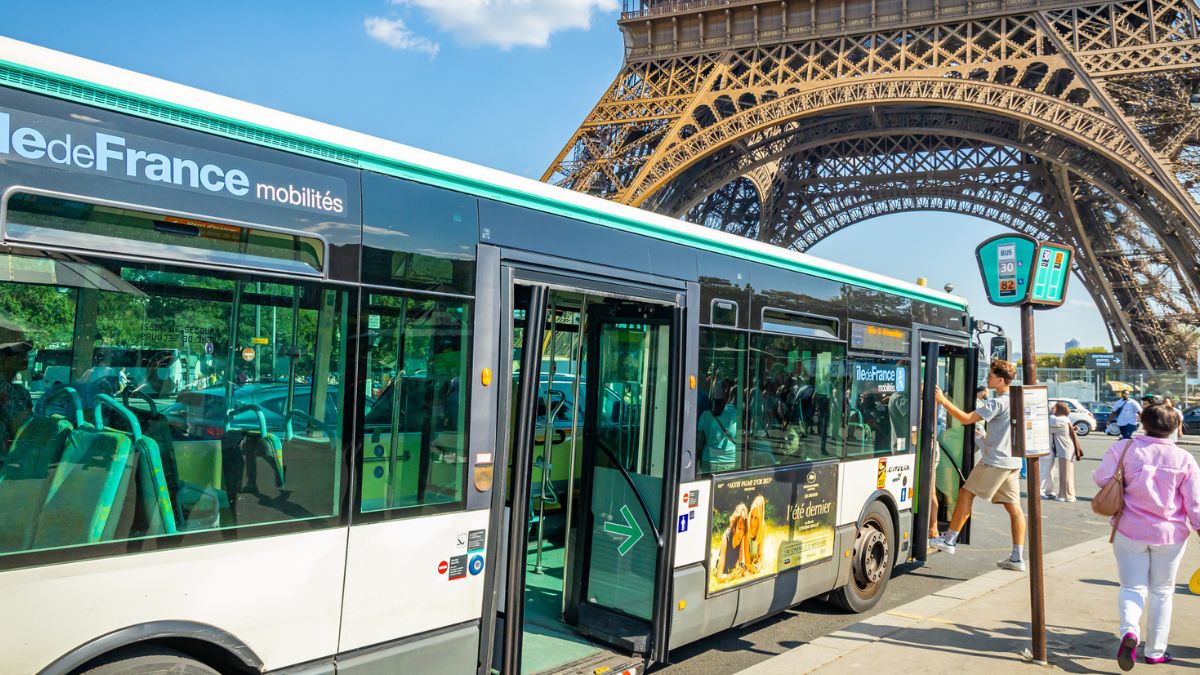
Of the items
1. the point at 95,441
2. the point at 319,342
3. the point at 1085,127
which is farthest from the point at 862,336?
the point at 1085,127

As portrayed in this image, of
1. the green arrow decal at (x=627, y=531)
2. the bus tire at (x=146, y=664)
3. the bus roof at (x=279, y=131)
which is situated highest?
the bus roof at (x=279, y=131)

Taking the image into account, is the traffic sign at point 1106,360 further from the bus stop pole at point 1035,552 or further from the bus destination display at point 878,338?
the bus stop pole at point 1035,552

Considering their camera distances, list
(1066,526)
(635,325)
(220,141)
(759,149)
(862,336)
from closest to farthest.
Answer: (220,141) < (635,325) < (862,336) < (1066,526) < (759,149)

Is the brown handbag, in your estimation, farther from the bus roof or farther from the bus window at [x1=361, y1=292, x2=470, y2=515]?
the bus window at [x1=361, y1=292, x2=470, y2=515]

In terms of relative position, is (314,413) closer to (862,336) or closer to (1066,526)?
(862,336)

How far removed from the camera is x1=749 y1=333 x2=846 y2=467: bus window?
5453 mm

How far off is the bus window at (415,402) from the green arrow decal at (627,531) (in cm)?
145

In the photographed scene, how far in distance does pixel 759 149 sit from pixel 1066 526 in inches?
987

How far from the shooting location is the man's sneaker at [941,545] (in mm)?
7867

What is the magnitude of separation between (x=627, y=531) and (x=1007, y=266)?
2.90m

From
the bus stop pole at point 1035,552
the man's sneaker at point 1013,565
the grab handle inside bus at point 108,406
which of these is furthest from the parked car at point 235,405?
the man's sneaker at point 1013,565

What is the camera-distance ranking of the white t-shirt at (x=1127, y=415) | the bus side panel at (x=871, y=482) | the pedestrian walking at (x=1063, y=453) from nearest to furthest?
the bus side panel at (x=871, y=482), the pedestrian walking at (x=1063, y=453), the white t-shirt at (x=1127, y=415)

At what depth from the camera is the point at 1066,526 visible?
436 inches

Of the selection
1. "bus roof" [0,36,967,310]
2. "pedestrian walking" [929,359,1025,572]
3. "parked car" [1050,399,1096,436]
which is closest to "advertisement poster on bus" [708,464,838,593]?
"bus roof" [0,36,967,310]
